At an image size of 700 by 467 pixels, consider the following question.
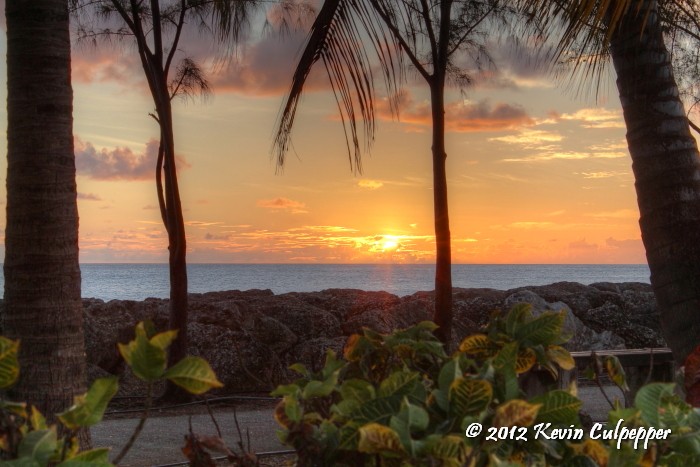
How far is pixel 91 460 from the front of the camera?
95cm

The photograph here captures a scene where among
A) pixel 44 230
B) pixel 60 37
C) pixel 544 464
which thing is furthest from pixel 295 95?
pixel 544 464

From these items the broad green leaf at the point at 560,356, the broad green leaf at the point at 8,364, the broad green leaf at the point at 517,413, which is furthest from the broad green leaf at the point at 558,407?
the broad green leaf at the point at 8,364

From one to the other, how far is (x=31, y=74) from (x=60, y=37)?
28 cm

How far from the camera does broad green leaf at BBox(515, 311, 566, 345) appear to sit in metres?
1.38

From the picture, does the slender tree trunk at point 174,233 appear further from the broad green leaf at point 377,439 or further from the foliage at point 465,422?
the broad green leaf at point 377,439

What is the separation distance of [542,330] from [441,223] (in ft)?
30.5

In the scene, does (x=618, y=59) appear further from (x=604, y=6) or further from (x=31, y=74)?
(x=31, y=74)

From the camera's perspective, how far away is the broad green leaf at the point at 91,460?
0.88m

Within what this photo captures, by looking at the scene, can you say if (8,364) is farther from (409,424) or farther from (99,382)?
(409,424)

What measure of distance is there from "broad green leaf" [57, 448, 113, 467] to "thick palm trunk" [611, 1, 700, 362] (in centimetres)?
434

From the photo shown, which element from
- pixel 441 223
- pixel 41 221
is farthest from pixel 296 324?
pixel 41 221

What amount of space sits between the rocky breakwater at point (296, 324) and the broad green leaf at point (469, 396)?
29.3 feet

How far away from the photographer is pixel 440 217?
34.9ft

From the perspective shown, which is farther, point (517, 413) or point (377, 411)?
point (377, 411)
